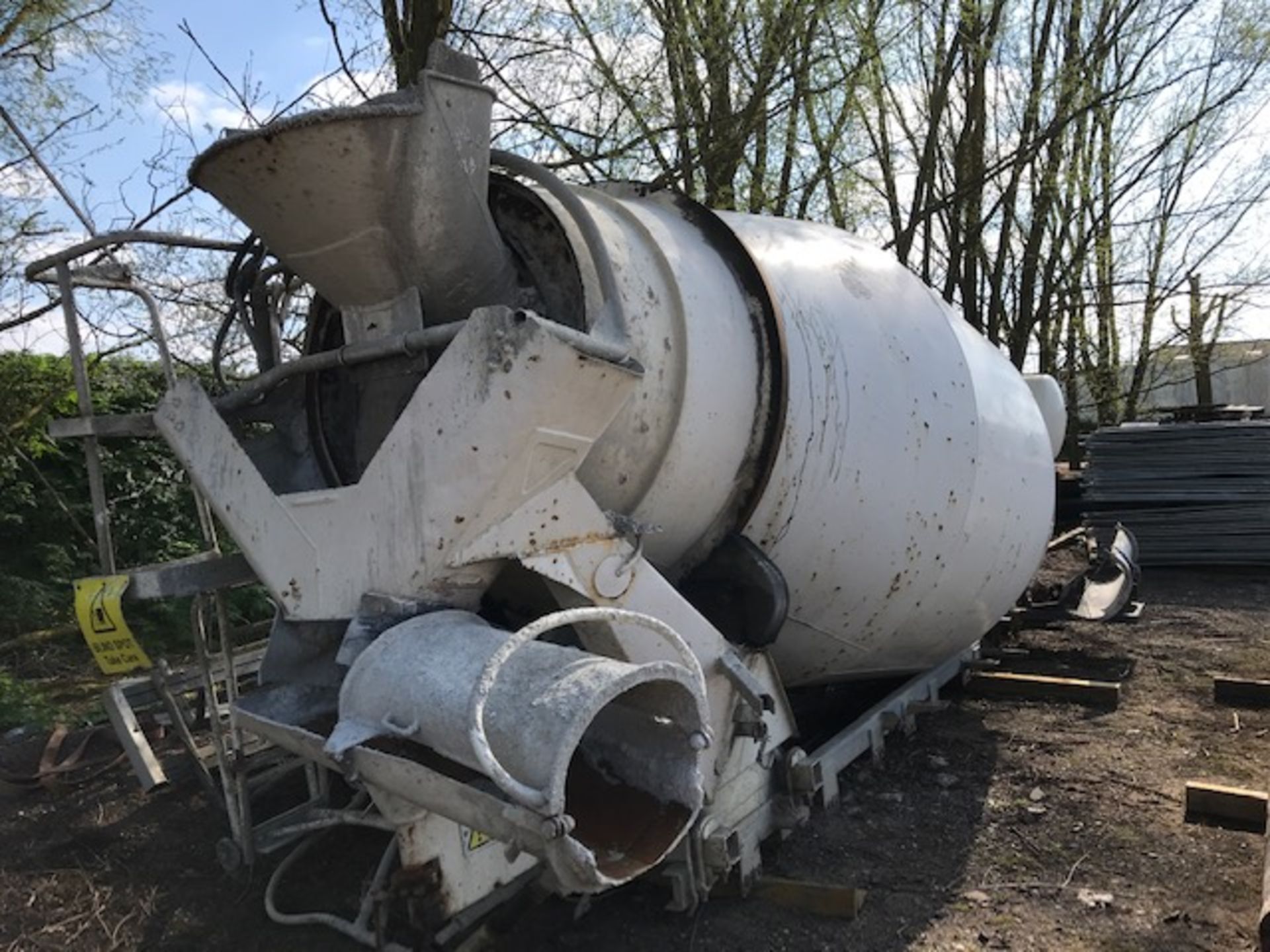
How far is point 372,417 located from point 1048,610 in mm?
4224

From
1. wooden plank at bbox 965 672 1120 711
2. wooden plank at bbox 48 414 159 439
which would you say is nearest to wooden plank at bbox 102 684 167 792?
wooden plank at bbox 48 414 159 439

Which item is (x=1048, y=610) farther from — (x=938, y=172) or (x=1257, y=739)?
(x=938, y=172)

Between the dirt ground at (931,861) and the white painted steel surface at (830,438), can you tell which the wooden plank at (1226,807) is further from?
the white painted steel surface at (830,438)

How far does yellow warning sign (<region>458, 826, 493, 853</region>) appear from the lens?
2367 millimetres

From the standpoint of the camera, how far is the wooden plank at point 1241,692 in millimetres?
4531

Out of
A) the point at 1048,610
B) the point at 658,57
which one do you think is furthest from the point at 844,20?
the point at 1048,610

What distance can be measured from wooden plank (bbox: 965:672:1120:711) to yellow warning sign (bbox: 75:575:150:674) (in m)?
3.54

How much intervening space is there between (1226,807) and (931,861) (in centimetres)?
105

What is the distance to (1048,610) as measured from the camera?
5.62 meters

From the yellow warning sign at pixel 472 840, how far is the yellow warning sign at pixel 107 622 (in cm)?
104

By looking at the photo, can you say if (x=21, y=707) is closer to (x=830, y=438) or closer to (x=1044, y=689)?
(x=830, y=438)

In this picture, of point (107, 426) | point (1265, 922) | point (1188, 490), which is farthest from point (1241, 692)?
point (107, 426)

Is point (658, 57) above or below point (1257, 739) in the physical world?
above

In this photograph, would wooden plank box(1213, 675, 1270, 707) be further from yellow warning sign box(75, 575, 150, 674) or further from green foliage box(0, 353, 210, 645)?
green foliage box(0, 353, 210, 645)
